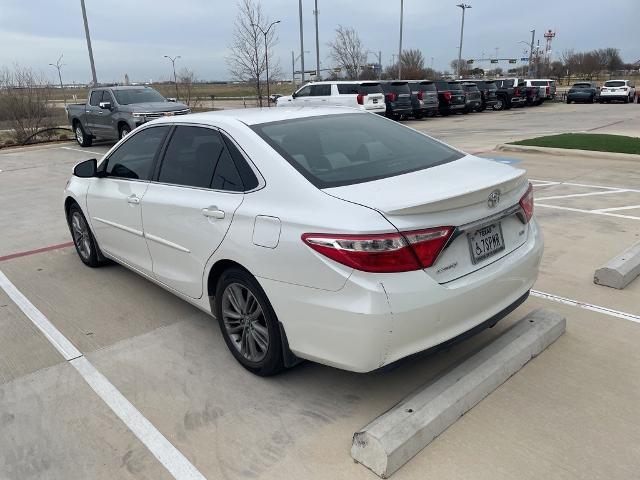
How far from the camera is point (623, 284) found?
4336 mm

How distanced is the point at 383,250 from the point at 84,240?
13.0 feet

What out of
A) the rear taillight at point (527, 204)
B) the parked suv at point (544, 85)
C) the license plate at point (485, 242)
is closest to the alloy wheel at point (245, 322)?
the license plate at point (485, 242)

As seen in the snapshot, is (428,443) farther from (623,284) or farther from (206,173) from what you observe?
(623,284)

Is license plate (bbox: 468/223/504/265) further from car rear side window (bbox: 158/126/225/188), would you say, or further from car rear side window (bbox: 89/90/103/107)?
car rear side window (bbox: 89/90/103/107)

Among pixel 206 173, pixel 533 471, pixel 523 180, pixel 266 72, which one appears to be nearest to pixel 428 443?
pixel 533 471

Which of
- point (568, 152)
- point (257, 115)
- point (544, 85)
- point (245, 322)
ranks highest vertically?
point (257, 115)

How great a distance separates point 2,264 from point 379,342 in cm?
484

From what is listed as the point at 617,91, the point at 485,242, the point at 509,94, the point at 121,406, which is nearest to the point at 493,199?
the point at 485,242

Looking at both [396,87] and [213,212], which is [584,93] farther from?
[213,212]

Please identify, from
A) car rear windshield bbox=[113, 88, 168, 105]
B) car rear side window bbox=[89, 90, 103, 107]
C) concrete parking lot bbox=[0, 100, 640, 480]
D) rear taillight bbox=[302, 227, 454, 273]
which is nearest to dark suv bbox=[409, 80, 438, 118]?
car rear windshield bbox=[113, 88, 168, 105]

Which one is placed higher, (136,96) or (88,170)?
(136,96)

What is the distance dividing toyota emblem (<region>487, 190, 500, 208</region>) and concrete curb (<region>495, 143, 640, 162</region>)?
9.57m

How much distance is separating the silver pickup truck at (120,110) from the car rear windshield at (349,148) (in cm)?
1112

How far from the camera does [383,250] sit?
2449 millimetres
